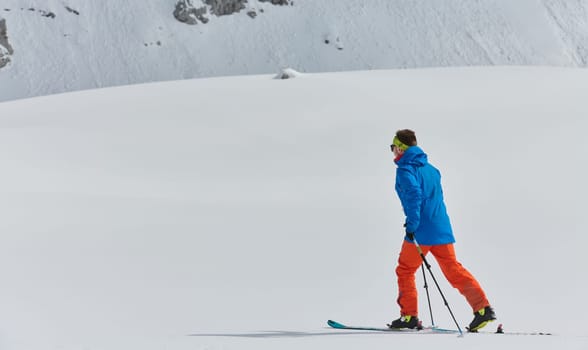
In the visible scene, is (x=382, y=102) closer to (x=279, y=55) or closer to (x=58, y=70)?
(x=279, y=55)

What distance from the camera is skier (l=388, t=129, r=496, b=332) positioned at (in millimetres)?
4809

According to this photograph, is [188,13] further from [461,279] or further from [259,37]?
[461,279]

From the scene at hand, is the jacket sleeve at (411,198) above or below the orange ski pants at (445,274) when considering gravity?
above

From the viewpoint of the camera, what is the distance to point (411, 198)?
188 inches

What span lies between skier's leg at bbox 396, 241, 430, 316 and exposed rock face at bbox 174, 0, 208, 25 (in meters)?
68.6

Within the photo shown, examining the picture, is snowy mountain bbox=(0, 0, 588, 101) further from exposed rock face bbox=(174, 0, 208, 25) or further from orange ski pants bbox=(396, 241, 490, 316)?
orange ski pants bbox=(396, 241, 490, 316)

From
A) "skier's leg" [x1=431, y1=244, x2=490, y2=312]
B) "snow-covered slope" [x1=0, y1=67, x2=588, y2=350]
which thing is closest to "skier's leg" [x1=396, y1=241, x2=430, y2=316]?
"skier's leg" [x1=431, y1=244, x2=490, y2=312]

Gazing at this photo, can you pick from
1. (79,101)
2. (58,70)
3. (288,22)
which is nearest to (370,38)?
(288,22)

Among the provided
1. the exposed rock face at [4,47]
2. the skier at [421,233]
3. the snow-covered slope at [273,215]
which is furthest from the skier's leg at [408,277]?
the exposed rock face at [4,47]

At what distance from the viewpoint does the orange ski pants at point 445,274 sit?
4836mm

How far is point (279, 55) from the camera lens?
65.8m

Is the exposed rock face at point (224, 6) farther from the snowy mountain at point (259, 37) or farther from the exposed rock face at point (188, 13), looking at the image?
the exposed rock face at point (188, 13)

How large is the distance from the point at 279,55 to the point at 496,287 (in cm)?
6084

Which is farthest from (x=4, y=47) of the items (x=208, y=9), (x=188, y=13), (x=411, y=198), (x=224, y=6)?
(x=411, y=198)
